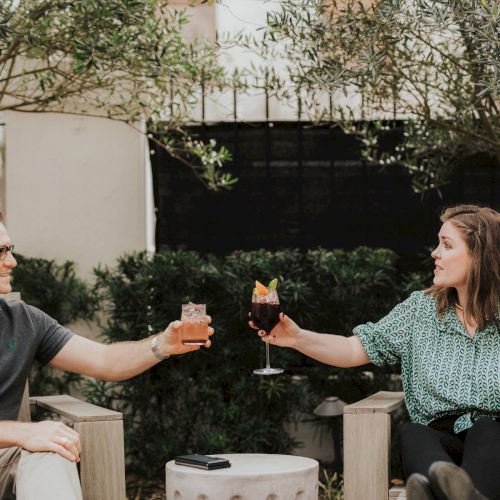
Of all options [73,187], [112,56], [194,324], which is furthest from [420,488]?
[73,187]

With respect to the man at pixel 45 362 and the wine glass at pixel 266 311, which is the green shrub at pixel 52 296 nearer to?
the man at pixel 45 362

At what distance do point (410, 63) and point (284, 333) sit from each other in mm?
2042

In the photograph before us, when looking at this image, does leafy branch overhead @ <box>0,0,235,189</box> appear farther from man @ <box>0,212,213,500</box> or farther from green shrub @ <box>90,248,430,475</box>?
man @ <box>0,212,213,500</box>

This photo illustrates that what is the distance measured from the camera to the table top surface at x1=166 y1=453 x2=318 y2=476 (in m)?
3.20

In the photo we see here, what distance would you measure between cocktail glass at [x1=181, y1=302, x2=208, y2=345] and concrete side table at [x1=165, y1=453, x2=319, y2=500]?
0.45m

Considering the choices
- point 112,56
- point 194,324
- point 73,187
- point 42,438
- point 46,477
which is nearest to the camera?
point 46,477

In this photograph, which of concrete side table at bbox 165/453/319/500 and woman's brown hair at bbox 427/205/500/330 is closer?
concrete side table at bbox 165/453/319/500

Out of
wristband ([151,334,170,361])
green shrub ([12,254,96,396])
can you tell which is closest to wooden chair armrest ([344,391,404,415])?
wristband ([151,334,170,361])

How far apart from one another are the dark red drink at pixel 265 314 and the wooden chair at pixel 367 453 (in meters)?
0.43

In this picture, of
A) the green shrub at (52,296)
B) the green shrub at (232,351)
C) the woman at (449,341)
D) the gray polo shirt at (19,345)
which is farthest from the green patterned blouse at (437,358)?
the green shrub at (52,296)

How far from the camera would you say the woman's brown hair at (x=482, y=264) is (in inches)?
145

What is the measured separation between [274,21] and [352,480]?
2120 millimetres

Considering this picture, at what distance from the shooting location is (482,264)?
12.1 feet

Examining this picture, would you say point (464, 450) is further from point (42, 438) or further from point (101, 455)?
point (42, 438)
